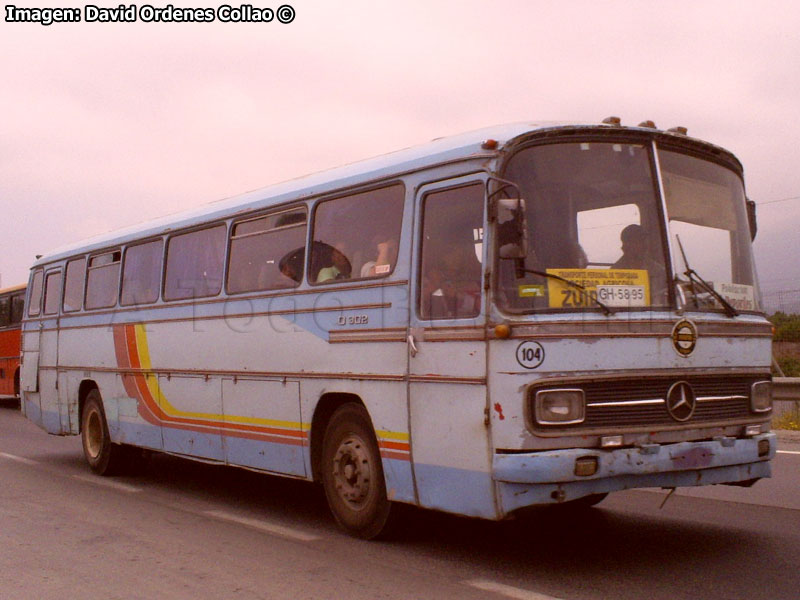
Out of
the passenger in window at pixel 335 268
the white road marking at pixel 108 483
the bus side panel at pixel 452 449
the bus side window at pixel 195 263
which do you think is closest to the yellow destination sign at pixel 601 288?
the bus side panel at pixel 452 449

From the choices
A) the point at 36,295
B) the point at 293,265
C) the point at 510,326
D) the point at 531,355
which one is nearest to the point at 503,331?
the point at 510,326

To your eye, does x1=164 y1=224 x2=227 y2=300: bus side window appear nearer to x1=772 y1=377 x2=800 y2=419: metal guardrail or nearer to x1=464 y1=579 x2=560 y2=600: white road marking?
x1=464 y1=579 x2=560 y2=600: white road marking

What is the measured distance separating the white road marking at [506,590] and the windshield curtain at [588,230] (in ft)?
5.60

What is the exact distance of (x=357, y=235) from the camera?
8000 mm

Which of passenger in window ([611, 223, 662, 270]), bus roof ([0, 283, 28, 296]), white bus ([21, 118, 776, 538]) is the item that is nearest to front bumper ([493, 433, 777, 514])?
white bus ([21, 118, 776, 538])

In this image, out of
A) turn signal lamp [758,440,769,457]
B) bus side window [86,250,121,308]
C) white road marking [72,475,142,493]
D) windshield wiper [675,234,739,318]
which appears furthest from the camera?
bus side window [86,250,121,308]

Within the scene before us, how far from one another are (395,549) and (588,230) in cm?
272

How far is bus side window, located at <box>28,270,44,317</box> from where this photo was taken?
14.7 metres

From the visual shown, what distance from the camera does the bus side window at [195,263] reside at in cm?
1001

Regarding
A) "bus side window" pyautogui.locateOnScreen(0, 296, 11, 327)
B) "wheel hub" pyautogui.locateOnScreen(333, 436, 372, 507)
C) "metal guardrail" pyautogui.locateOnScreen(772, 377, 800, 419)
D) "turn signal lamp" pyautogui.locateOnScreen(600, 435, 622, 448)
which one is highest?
"bus side window" pyautogui.locateOnScreen(0, 296, 11, 327)

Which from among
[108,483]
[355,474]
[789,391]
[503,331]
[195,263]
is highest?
[195,263]

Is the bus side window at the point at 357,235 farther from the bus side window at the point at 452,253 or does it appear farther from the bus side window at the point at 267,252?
the bus side window at the point at 452,253

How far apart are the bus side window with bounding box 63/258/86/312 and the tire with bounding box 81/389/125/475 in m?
1.27

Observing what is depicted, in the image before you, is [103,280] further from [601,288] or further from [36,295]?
[601,288]
